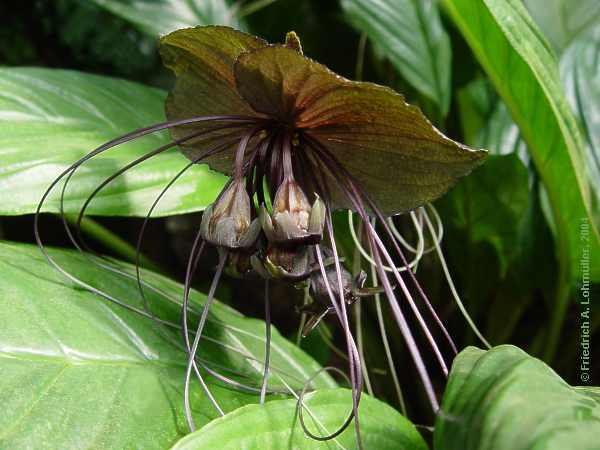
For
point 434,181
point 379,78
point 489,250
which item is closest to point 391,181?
point 434,181

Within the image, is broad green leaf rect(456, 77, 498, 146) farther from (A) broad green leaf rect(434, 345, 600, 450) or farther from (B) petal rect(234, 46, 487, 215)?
(A) broad green leaf rect(434, 345, 600, 450)

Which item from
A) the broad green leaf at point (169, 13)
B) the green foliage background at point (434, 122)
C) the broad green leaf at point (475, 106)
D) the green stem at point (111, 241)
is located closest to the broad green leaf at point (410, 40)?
the green foliage background at point (434, 122)

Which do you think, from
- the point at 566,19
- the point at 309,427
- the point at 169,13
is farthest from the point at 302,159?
the point at 566,19

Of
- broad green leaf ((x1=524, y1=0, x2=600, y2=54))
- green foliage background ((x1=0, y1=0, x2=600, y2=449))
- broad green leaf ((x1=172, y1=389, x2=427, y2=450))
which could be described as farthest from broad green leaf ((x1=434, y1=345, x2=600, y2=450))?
broad green leaf ((x1=524, y1=0, x2=600, y2=54))

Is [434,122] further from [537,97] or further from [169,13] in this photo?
[169,13]

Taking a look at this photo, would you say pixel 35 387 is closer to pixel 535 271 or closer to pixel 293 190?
pixel 293 190

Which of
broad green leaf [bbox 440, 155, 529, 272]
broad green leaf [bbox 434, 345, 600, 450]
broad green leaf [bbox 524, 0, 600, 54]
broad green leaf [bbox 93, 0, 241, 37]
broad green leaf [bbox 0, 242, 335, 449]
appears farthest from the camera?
broad green leaf [bbox 524, 0, 600, 54]

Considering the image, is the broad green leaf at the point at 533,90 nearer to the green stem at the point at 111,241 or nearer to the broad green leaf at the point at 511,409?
the broad green leaf at the point at 511,409
